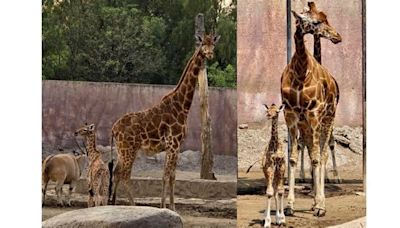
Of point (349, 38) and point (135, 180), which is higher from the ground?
point (349, 38)

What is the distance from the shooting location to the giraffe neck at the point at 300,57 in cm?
705

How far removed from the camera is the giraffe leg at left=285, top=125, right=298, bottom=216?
23.2ft

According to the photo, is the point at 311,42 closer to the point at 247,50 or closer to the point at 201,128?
the point at 247,50

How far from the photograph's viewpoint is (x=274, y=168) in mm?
7023

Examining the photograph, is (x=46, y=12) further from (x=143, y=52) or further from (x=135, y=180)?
(x=135, y=180)

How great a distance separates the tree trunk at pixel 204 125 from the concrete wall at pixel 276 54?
0.79 ft

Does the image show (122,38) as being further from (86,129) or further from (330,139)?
(330,139)

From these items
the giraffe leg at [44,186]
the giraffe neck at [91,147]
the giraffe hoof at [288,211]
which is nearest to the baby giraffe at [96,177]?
the giraffe neck at [91,147]

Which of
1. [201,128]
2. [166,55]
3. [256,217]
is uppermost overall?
[166,55]

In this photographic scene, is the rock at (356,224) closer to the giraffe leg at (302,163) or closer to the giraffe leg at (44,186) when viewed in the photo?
the giraffe leg at (302,163)

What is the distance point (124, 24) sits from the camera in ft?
22.8
